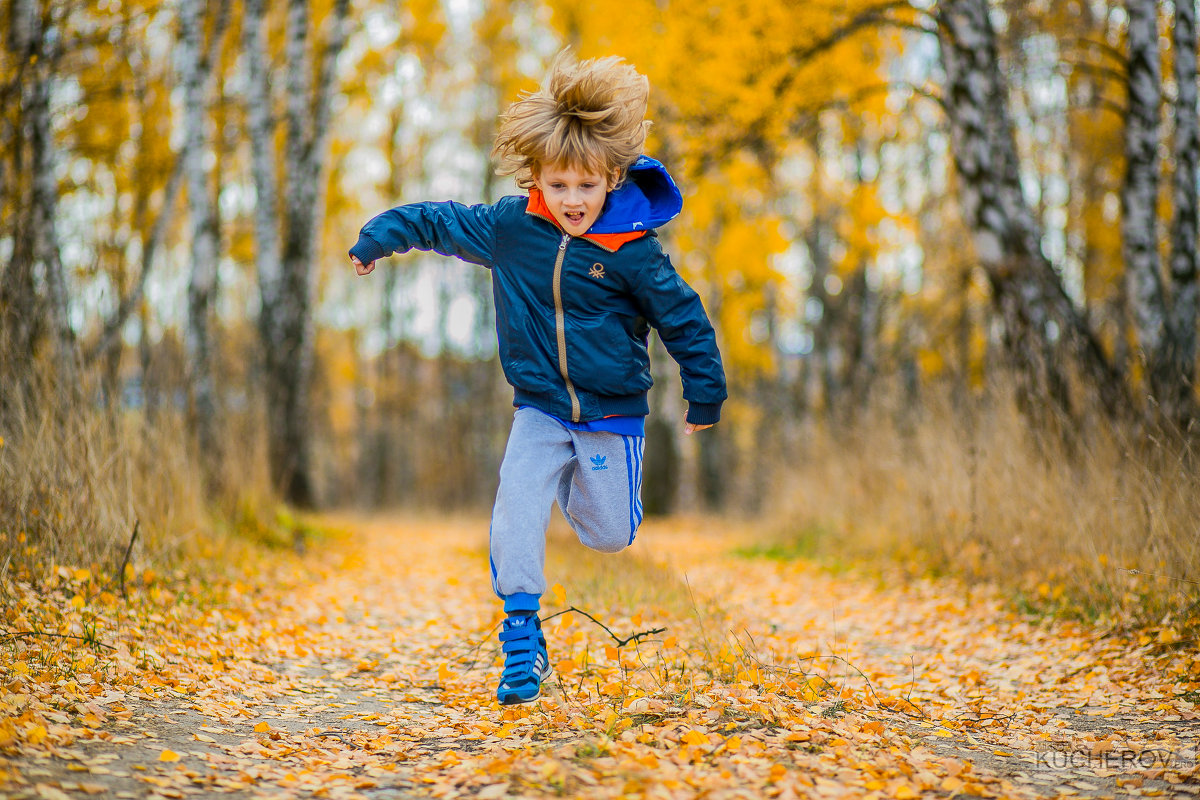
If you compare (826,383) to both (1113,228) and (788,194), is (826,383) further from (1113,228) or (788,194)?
(1113,228)

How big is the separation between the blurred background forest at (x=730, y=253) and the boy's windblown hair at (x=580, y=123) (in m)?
2.80

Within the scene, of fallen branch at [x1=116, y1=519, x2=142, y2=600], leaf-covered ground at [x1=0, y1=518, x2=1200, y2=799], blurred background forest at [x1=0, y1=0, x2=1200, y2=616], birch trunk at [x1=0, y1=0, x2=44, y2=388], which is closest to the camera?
leaf-covered ground at [x1=0, y1=518, x2=1200, y2=799]

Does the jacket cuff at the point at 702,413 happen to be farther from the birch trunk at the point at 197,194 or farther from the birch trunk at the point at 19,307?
the birch trunk at the point at 197,194

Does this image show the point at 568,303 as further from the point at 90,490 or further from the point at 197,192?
the point at 197,192

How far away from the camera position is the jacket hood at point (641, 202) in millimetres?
2992

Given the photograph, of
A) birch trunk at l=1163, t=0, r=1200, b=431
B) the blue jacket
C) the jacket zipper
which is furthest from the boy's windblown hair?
birch trunk at l=1163, t=0, r=1200, b=431

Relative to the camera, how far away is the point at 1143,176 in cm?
754

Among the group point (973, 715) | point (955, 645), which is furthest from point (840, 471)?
point (973, 715)

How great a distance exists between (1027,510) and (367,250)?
13.7 feet

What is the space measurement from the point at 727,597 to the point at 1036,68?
899 centimetres

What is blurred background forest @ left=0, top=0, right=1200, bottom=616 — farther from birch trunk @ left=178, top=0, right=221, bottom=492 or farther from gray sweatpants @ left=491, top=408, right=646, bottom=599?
gray sweatpants @ left=491, top=408, right=646, bottom=599

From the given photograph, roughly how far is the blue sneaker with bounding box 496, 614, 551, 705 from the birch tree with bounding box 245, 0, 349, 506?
21.4ft

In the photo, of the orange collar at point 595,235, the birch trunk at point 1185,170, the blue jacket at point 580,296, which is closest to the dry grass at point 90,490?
the blue jacket at point 580,296

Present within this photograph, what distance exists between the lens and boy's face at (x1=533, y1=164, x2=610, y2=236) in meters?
2.93
